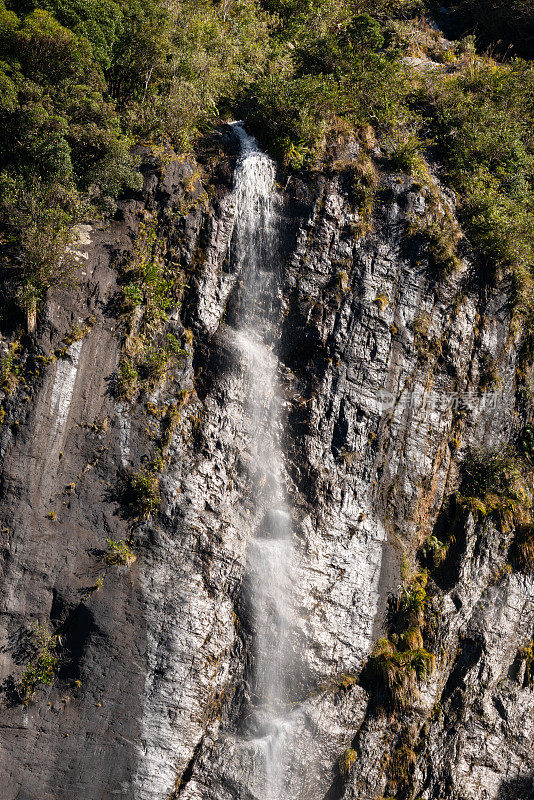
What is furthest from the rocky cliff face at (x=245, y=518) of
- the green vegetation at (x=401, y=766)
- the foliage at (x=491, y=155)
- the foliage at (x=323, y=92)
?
the foliage at (x=323, y=92)

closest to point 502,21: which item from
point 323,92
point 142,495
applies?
point 323,92

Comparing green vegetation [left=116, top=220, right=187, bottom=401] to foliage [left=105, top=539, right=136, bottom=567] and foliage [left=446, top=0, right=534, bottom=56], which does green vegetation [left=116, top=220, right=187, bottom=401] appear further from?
foliage [left=446, top=0, right=534, bottom=56]

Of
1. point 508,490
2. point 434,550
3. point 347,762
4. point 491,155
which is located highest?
point 491,155

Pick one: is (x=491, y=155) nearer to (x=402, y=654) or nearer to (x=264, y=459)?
(x=264, y=459)

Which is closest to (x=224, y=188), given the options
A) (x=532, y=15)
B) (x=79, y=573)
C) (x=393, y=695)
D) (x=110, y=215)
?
(x=110, y=215)

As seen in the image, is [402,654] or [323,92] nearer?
[402,654]

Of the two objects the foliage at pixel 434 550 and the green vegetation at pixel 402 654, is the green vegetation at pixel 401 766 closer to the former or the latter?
the green vegetation at pixel 402 654

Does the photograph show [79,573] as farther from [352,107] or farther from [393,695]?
[352,107]
